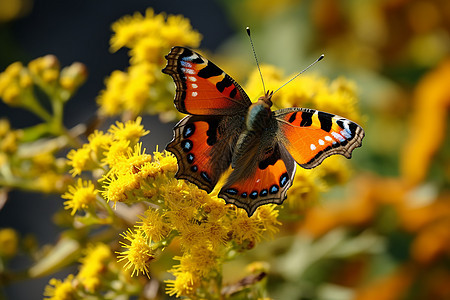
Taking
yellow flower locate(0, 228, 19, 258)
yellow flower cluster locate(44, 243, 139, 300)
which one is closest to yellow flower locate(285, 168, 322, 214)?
yellow flower cluster locate(44, 243, 139, 300)

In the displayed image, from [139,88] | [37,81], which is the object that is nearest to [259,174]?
[139,88]

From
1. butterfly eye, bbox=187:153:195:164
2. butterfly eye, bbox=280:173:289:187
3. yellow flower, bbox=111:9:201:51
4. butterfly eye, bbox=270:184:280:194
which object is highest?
yellow flower, bbox=111:9:201:51

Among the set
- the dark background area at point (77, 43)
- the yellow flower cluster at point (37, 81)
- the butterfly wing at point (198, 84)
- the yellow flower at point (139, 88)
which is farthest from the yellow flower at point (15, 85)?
the dark background area at point (77, 43)

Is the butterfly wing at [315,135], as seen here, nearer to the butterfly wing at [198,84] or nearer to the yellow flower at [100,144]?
the butterfly wing at [198,84]

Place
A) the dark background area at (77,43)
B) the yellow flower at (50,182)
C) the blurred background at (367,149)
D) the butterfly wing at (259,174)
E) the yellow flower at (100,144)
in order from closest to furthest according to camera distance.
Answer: the butterfly wing at (259,174) → the yellow flower at (100,144) → the yellow flower at (50,182) → the blurred background at (367,149) → the dark background area at (77,43)

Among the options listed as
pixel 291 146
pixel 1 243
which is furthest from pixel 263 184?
pixel 1 243

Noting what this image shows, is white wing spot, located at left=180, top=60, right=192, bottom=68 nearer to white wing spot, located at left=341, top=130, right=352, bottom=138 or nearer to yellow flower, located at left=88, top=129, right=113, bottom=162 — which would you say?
yellow flower, located at left=88, top=129, right=113, bottom=162

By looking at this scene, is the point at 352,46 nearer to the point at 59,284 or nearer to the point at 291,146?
the point at 291,146
